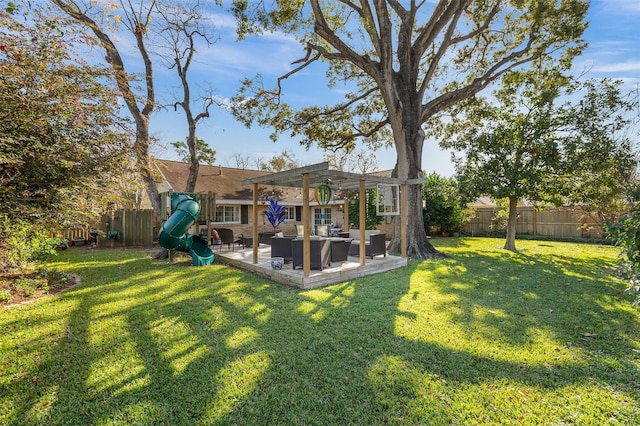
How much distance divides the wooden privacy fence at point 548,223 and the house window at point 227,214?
613 inches

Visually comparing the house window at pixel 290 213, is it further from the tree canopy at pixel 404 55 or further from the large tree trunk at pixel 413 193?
the large tree trunk at pixel 413 193

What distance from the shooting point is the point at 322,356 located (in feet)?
11.4

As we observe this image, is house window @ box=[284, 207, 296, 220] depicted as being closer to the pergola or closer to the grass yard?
the pergola

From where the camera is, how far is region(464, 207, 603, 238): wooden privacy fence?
15.6m

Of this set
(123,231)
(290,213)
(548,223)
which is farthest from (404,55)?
(123,231)

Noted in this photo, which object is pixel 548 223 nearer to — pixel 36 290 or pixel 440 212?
pixel 440 212

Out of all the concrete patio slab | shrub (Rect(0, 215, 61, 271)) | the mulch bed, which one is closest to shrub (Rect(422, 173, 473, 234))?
the concrete patio slab

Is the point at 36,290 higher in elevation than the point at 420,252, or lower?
lower

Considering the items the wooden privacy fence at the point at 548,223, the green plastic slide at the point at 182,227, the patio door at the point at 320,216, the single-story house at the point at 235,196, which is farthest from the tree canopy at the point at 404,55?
the wooden privacy fence at the point at 548,223

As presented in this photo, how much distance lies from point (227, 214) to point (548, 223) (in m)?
19.5

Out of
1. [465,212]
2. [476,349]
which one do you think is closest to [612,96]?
[465,212]

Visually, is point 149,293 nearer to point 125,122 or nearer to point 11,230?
point 11,230

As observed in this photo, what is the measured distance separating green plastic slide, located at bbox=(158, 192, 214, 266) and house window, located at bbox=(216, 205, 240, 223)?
6.47 metres

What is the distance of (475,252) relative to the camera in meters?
12.0
